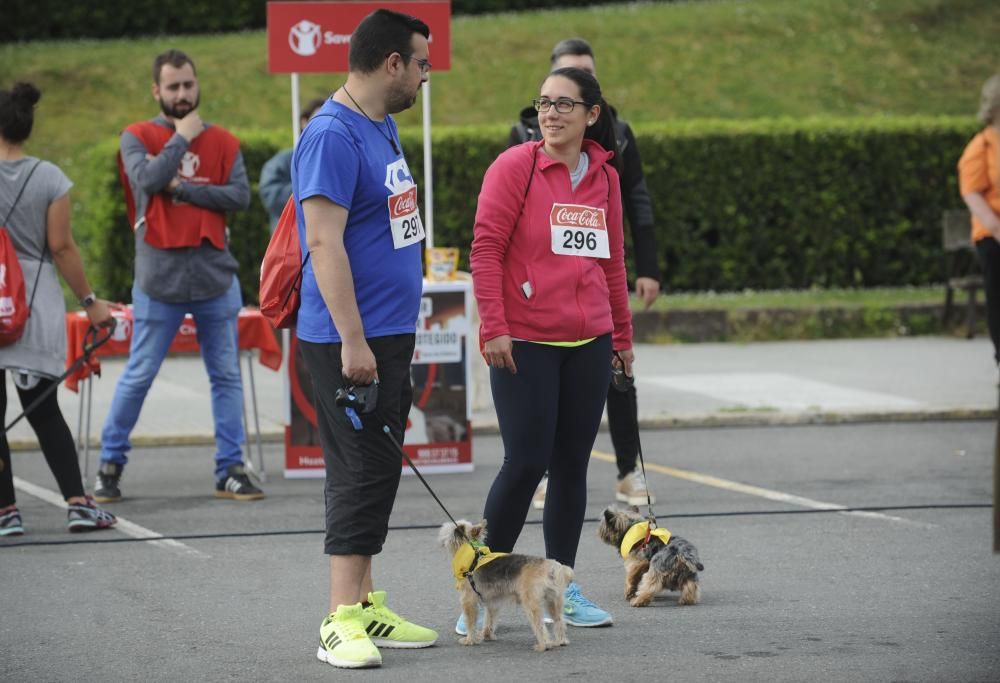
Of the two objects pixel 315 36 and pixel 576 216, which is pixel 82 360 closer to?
pixel 315 36

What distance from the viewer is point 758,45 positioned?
2473cm

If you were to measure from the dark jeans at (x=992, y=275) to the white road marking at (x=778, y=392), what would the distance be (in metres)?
1.38

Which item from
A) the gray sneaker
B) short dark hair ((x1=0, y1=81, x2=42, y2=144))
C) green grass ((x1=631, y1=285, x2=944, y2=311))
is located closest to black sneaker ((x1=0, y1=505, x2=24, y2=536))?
the gray sneaker

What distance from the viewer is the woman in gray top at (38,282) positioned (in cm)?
677

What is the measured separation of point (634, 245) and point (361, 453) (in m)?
2.94

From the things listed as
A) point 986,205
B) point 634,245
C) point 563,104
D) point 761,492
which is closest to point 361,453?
point 563,104

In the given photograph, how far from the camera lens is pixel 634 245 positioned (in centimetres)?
740

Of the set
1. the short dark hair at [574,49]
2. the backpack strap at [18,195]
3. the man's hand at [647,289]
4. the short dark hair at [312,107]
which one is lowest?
the man's hand at [647,289]

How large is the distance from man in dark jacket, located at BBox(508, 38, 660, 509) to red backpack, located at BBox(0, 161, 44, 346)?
2.35 m

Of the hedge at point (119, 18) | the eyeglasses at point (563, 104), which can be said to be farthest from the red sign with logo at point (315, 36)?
the hedge at point (119, 18)

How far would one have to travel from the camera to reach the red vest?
24.8ft

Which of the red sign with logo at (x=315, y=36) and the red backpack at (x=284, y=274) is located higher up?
the red sign with logo at (x=315, y=36)

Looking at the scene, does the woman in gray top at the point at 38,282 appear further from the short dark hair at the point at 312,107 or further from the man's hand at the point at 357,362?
the short dark hair at the point at 312,107

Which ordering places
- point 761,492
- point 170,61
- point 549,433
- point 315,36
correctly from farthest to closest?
point 315,36, point 761,492, point 170,61, point 549,433
